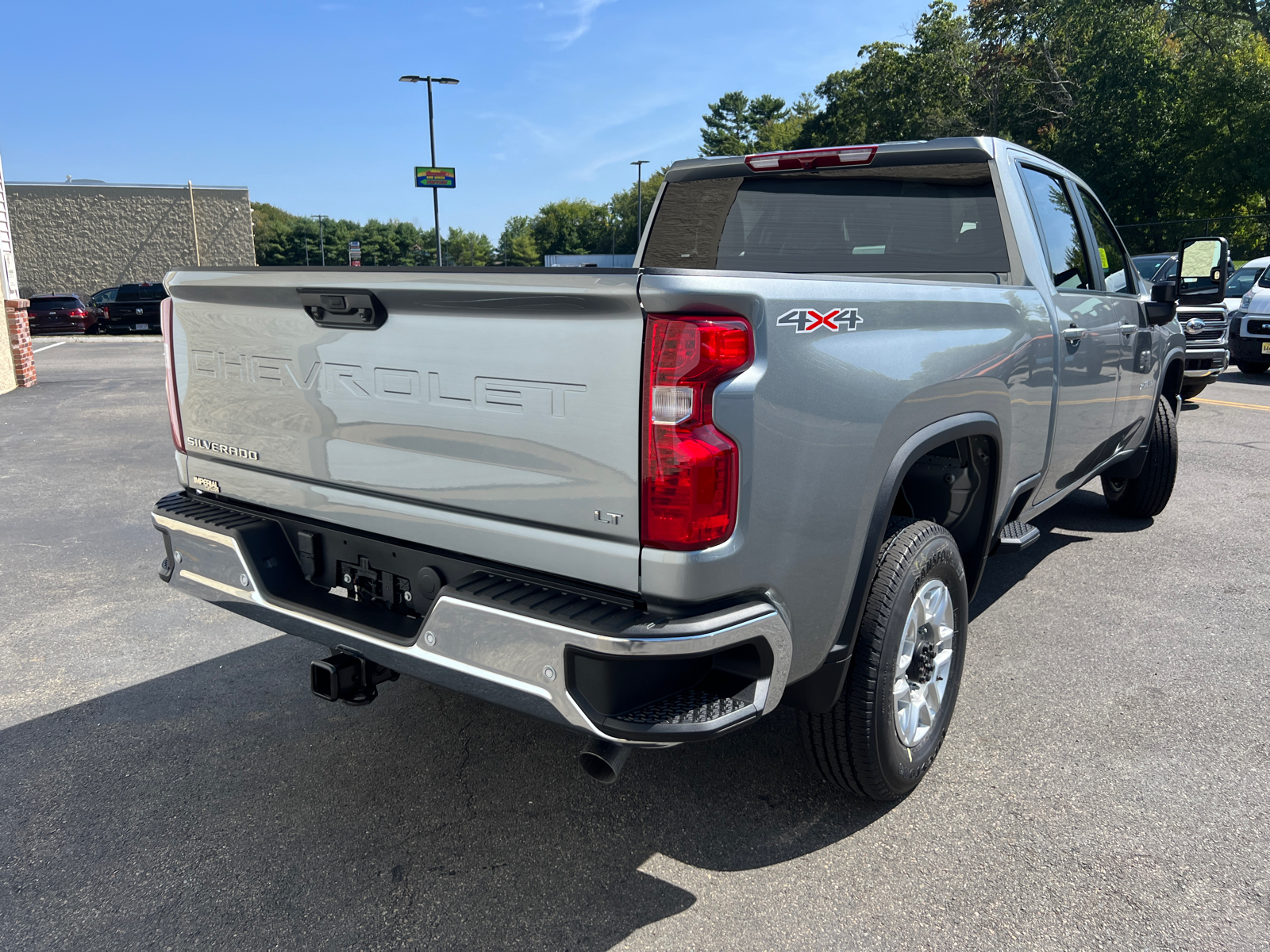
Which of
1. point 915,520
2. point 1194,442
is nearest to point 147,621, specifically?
point 915,520

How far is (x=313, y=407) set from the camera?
259cm

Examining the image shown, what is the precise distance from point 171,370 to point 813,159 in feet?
8.27

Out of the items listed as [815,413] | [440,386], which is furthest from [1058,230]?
[440,386]

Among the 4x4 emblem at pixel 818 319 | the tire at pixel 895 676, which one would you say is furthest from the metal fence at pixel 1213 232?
the 4x4 emblem at pixel 818 319

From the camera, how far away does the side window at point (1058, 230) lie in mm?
3854

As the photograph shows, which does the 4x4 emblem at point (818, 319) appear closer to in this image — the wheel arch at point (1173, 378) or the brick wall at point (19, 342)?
the wheel arch at point (1173, 378)

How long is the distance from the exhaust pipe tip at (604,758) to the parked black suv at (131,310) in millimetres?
31270

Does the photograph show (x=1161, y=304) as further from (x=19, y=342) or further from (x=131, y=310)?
(x=131, y=310)

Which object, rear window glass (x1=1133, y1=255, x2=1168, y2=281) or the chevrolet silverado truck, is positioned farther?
rear window glass (x1=1133, y1=255, x2=1168, y2=281)

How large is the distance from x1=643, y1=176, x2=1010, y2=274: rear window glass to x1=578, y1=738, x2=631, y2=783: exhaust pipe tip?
238 centimetres

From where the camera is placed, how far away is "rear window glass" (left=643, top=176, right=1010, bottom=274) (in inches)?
142

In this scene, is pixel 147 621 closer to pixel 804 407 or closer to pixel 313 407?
pixel 313 407

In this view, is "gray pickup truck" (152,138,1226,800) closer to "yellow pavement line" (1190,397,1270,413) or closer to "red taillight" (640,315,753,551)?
"red taillight" (640,315,753,551)

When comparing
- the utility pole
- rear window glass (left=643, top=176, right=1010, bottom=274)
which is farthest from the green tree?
rear window glass (left=643, top=176, right=1010, bottom=274)
